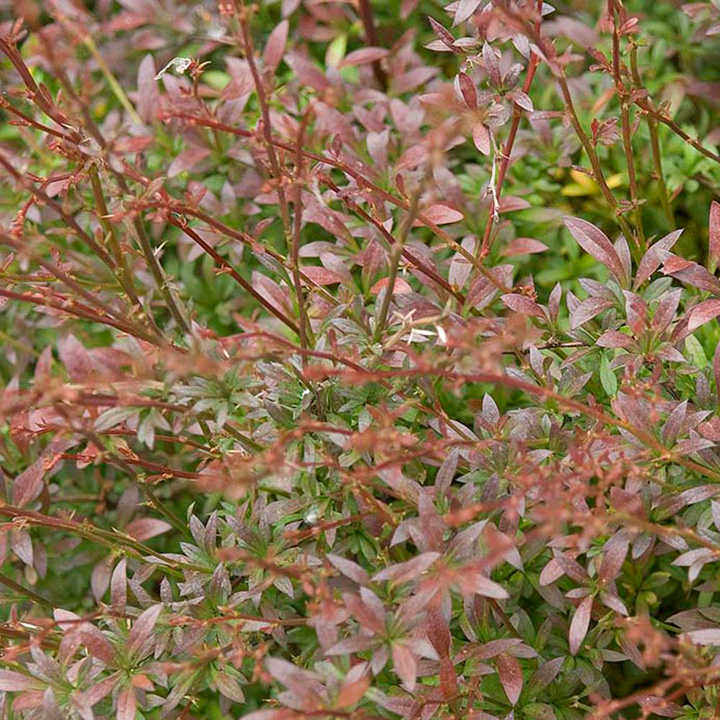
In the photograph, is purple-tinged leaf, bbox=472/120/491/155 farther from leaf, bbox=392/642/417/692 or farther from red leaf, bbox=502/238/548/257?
leaf, bbox=392/642/417/692

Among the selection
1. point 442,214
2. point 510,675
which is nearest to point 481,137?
point 442,214

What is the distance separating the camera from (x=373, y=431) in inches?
52.4

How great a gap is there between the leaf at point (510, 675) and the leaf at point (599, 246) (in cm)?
64

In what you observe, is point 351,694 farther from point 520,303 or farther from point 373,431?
point 520,303

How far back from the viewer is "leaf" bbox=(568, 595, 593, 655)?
146 cm

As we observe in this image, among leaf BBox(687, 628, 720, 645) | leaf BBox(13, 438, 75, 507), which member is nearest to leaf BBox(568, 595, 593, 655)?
leaf BBox(687, 628, 720, 645)

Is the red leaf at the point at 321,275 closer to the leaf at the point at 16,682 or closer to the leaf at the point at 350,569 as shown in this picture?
the leaf at the point at 350,569

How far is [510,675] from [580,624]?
0.44ft

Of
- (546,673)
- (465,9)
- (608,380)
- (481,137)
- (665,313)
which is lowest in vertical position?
(546,673)

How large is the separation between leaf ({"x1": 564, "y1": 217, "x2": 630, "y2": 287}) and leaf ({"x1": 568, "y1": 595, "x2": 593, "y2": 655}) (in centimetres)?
53

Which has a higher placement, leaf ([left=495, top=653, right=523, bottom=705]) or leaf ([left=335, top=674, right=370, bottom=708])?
leaf ([left=335, top=674, right=370, bottom=708])

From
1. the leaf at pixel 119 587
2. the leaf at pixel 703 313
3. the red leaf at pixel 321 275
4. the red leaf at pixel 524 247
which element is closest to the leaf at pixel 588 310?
the leaf at pixel 703 313

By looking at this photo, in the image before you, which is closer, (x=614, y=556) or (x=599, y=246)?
(x=614, y=556)

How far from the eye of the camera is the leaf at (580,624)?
1461 mm
